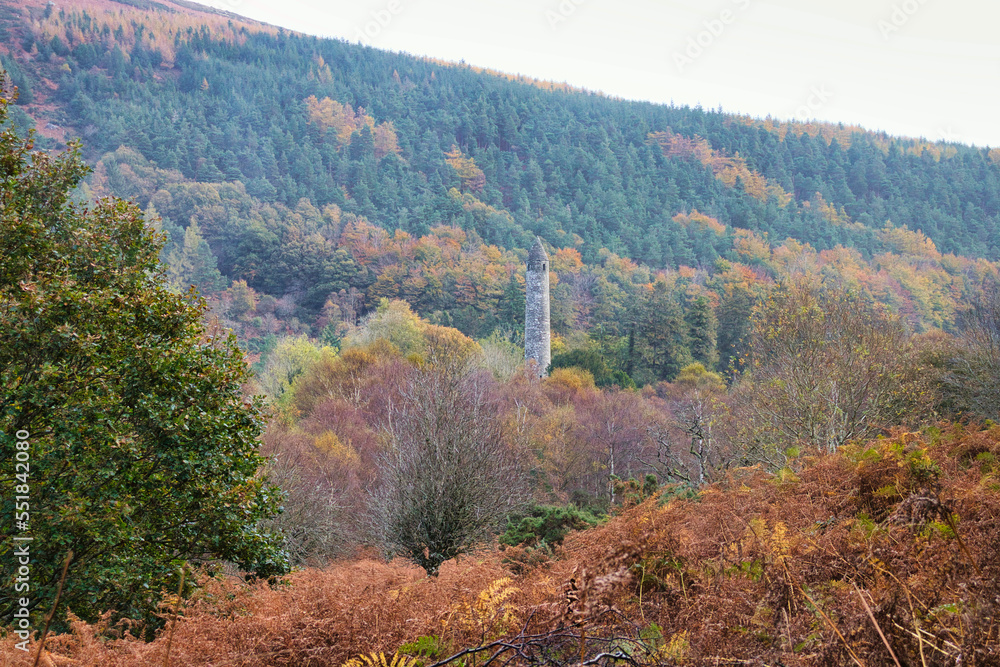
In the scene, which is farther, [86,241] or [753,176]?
[753,176]

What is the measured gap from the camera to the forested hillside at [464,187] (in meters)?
59.6

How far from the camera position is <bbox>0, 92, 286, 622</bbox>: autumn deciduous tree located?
677 centimetres

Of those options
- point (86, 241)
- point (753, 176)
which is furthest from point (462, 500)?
point (753, 176)

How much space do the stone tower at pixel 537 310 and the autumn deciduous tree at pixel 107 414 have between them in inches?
1444

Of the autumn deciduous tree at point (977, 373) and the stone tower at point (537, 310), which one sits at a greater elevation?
the autumn deciduous tree at point (977, 373)

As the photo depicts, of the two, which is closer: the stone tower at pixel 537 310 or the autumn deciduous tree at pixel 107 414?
the autumn deciduous tree at pixel 107 414

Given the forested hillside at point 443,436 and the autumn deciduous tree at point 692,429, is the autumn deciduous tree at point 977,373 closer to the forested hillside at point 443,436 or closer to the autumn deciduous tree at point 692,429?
the forested hillside at point 443,436

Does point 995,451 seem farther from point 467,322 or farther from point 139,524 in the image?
point 467,322

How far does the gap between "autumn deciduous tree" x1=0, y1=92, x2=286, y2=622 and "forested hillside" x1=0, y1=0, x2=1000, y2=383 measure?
41582 mm

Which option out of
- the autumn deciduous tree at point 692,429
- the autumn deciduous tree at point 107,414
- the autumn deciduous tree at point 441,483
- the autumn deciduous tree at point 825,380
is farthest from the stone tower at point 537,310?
the autumn deciduous tree at point 107,414

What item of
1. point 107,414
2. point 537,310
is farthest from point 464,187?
point 107,414

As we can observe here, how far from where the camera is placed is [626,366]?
48250mm

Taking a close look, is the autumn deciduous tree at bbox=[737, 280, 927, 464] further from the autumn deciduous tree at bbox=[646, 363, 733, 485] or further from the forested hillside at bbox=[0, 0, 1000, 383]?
the forested hillside at bbox=[0, 0, 1000, 383]

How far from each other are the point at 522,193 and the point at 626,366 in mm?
45865
